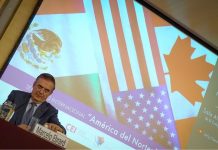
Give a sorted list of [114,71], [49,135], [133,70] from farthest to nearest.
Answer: [133,70]
[114,71]
[49,135]

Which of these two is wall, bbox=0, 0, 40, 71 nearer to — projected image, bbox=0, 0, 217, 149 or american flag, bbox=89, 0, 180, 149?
projected image, bbox=0, 0, 217, 149

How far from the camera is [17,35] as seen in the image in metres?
2.26

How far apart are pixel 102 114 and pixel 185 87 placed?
0.95m

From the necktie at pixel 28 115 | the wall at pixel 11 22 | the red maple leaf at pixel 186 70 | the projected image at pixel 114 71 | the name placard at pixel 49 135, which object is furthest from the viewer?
the red maple leaf at pixel 186 70

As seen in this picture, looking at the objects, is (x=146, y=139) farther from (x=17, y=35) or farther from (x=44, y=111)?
(x=17, y=35)

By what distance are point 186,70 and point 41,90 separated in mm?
1485

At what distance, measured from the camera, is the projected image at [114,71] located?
2303mm

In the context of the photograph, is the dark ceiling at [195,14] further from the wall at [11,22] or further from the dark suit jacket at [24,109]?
the dark suit jacket at [24,109]

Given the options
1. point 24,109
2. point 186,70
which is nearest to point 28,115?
point 24,109

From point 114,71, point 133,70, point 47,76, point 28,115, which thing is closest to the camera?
point 28,115

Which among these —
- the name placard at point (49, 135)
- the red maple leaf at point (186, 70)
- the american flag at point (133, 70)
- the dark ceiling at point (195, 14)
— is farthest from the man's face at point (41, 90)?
the dark ceiling at point (195, 14)

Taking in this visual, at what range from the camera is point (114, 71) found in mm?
2633

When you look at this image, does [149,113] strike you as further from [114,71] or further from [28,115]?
[28,115]

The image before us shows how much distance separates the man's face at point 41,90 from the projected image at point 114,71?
0.05 m
